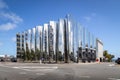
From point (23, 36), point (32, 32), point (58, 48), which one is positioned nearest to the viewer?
point (58, 48)

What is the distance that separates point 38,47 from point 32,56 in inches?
245

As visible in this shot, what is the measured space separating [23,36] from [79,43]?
48015 mm

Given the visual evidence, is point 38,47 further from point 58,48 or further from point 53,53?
point 58,48

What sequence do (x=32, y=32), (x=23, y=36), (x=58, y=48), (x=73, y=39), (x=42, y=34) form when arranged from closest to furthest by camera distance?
(x=73, y=39) → (x=58, y=48) → (x=42, y=34) → (x=32, y=32) → (x=23, y=36)

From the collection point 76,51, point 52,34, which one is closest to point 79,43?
point 76,51

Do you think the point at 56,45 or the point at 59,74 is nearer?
the point at 59,74

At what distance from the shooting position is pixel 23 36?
120 meters

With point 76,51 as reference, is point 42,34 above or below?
above

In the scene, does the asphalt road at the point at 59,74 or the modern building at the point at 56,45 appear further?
the modern building at the point at 56,45

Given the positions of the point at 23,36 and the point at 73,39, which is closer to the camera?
the point at 73,39

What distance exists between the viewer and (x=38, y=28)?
99.2 m

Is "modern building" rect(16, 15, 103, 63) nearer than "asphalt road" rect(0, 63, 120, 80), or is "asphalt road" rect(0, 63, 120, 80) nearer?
"asphalt road" rect(0, 63, 120, 80)

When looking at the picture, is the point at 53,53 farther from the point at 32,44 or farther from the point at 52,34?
the point at 32,44

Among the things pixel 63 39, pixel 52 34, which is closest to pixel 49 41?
pixel 52 34
